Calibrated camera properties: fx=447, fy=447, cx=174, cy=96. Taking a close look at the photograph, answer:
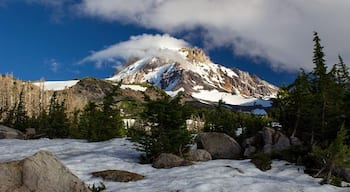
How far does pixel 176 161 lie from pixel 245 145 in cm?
575

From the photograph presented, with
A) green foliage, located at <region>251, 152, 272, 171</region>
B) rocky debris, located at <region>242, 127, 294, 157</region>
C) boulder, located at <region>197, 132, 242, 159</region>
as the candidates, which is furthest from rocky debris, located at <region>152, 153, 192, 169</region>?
rocky debris, located at <region>242, 127, 294, 157</region>

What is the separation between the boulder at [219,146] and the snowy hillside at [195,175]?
2130mm

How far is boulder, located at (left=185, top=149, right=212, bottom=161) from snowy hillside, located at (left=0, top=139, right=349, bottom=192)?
131 cm

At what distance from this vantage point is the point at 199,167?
20.0 meters

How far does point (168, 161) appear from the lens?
20.8 metres

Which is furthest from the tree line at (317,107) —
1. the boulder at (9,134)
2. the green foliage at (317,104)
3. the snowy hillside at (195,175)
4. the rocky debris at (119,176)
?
the boulder at (9,134)

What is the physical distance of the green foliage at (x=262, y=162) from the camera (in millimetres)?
20016

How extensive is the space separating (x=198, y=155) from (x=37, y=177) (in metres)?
11.8

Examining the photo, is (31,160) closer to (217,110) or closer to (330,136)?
(330,136)

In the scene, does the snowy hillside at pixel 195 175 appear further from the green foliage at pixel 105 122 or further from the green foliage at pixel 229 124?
the green foliage at pixel 105 122

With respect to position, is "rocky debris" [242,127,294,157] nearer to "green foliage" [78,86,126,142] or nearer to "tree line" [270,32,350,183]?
"tree line" [270,32,350,183]

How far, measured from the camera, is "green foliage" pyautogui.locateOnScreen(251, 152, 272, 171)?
65.7 feet

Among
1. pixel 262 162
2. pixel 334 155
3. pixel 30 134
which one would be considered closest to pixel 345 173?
pixel 334 155

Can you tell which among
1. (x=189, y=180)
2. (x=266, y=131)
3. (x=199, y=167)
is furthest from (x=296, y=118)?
(x=189, y=180)
